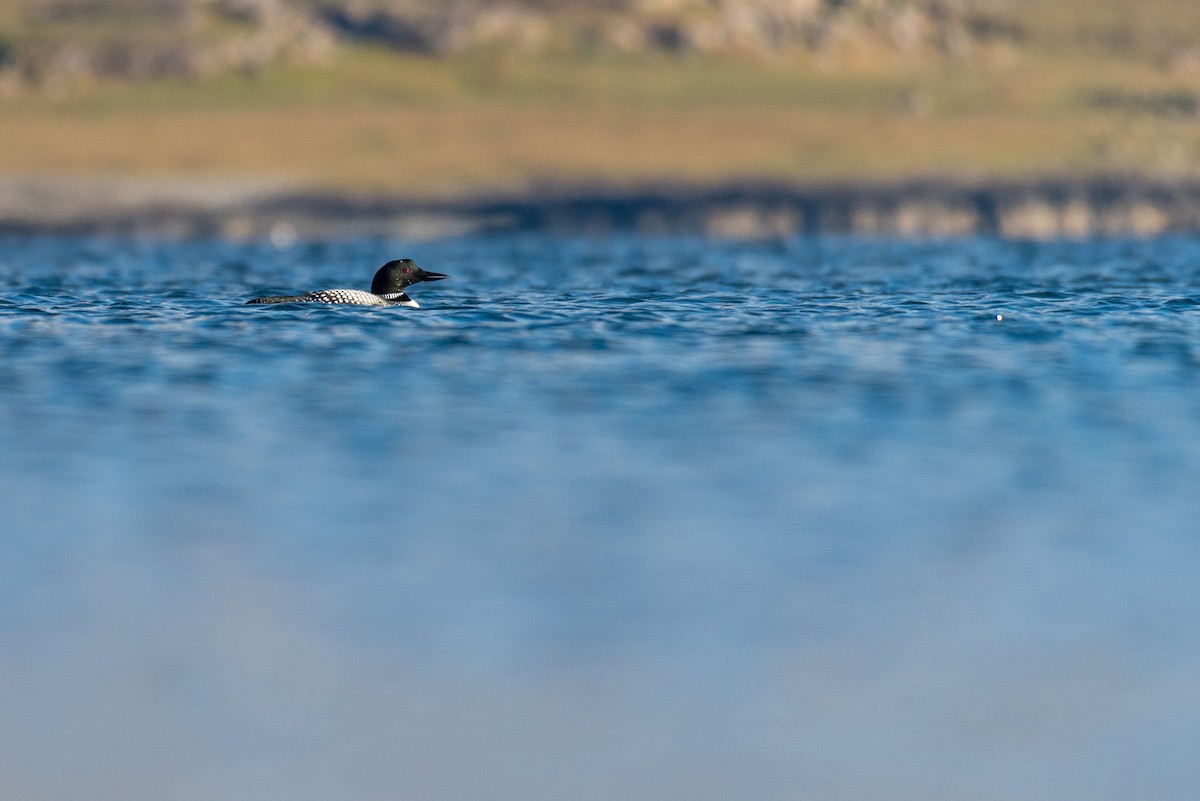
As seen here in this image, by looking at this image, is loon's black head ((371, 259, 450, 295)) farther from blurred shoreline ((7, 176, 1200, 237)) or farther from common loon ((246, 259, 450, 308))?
blurred shoreline ((7, 176, 1200, 237))

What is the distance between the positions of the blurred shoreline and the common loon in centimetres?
13098

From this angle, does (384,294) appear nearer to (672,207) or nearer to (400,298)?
(400,298)

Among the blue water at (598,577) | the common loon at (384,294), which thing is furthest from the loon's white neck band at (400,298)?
the blue water at (598,577)

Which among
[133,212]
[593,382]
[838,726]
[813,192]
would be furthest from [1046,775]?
[813,192]

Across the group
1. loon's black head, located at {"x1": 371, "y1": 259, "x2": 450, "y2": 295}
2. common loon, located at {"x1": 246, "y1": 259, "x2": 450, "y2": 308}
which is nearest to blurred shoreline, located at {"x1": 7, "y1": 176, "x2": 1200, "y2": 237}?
common loon, located at {"x1": 246, "y1": 259, "x2": 450, "y2": 308}

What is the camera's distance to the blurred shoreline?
17212 cm

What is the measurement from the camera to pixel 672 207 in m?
191

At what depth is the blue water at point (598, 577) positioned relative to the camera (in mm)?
9016

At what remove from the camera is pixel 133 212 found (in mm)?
163500

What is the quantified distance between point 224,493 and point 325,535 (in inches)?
78.7

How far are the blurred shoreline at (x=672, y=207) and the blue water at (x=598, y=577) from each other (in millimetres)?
143721

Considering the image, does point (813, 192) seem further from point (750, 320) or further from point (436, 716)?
point (436, 716)

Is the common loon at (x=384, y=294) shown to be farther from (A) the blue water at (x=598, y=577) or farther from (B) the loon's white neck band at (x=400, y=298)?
(A) the blue water at (x=598, y=577)

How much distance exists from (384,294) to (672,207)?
159m
